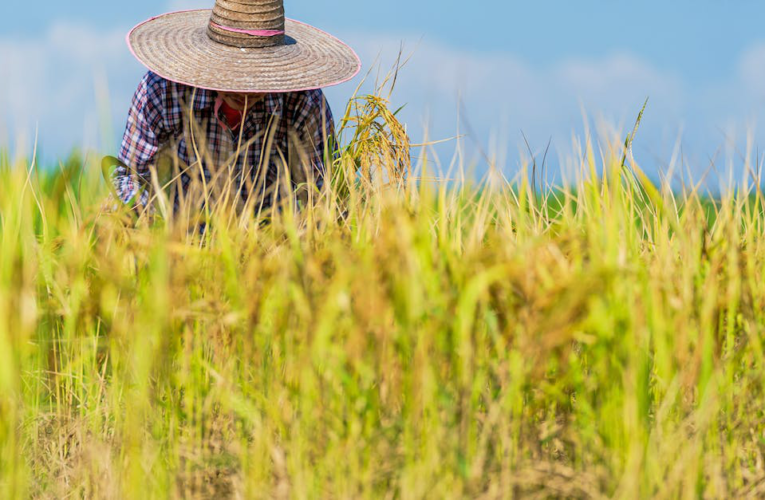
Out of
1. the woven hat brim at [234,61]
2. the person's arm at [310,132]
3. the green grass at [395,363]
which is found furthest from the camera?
the person's arm at [310,132]

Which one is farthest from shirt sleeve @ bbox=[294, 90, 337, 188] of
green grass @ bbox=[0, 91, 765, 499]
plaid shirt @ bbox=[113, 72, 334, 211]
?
green grass @ bbox=[0, 91, 765, 499]

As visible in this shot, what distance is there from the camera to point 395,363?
52.1 inches

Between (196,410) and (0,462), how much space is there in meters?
0.38

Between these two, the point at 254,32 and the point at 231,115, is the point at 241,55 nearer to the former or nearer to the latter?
the point at 254,32

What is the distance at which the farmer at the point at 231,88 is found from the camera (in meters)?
2.74

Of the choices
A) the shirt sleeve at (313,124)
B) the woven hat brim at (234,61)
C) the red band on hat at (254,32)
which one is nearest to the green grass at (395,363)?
the woven hat brim at (234,61)

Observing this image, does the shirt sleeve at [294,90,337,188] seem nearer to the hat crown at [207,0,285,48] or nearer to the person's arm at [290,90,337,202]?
the person's arm at [290,90,337,202]

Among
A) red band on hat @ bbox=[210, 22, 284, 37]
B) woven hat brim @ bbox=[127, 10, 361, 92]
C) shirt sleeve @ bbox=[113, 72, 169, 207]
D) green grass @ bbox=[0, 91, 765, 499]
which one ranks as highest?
red band on hat @ bbox=[210, 22, 284, 37]

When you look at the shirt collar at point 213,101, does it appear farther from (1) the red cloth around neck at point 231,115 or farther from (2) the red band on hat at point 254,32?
(2) the red band on hat at point 254,32

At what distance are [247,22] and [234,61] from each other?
16cm

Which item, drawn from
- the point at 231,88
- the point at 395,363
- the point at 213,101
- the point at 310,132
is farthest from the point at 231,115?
the point at 395,363

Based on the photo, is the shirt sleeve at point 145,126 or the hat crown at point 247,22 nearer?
the hat crown at point 247,22

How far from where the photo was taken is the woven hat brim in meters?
2.69

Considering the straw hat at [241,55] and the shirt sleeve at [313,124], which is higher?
the straw hat at [241,55]
